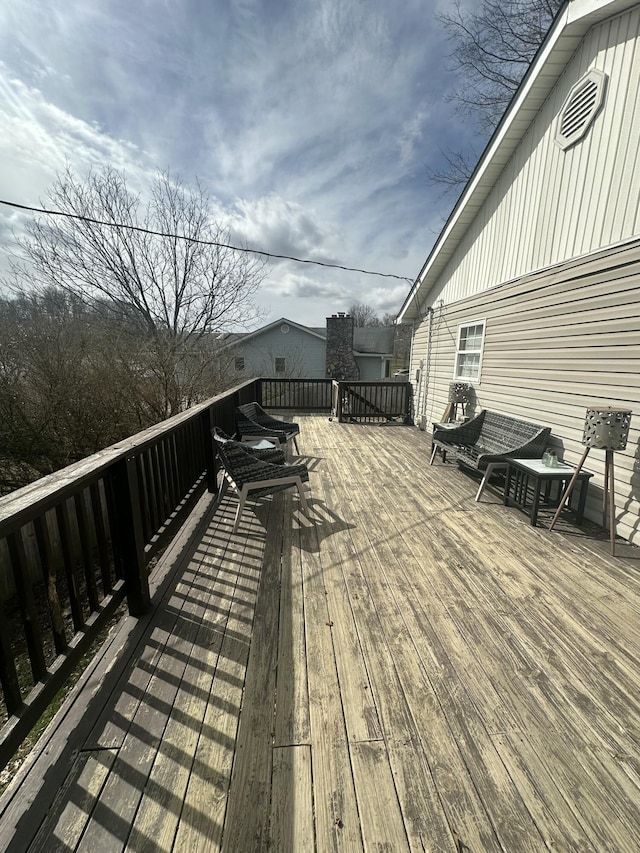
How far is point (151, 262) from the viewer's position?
9742mm

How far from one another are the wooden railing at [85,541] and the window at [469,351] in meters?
4.58

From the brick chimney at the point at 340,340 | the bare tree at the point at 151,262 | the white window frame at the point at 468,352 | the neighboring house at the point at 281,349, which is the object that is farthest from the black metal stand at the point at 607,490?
the neighboring house at the point at 281,349

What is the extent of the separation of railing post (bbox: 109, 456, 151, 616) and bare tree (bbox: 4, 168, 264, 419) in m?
5.58

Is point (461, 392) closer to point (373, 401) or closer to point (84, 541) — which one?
point (373, 401)

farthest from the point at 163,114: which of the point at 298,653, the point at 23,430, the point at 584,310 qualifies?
the point at 298,653

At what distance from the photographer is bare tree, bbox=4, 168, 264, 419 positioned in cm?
815

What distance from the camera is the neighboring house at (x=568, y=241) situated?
319 cm

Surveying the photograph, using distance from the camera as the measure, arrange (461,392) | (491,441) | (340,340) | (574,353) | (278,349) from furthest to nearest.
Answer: (278,349) < (340,340) < (461,392) < (491,441) < (574,353)

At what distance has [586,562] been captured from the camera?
108 inches

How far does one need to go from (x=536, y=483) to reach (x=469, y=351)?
369 centimetres

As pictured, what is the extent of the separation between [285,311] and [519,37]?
13295 mm

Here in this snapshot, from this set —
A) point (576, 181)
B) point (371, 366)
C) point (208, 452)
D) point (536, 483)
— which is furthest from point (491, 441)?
point (371, 366)

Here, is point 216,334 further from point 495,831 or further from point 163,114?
point 495,831

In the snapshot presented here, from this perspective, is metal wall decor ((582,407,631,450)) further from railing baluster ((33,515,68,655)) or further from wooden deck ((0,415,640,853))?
railing baluster ((33,515,68,655))
